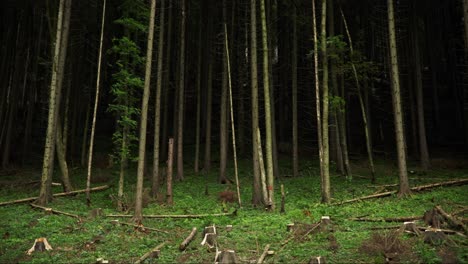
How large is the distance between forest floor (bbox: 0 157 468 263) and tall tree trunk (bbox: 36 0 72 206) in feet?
2.54

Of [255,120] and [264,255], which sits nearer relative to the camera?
[264,255]

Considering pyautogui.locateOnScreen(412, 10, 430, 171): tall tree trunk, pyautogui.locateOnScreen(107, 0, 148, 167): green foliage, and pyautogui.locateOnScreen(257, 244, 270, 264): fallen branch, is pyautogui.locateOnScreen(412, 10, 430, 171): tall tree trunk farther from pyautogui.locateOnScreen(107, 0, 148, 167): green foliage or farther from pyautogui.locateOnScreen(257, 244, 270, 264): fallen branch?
pyautogui.locateOnScreen(257, 244, 270, 264): fallen branch

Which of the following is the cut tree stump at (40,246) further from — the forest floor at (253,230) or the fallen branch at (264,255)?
the fallen branch at (264,255)

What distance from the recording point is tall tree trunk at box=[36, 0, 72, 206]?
14.0 metres

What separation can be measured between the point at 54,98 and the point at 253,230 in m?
9.86

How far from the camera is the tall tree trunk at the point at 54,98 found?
13961 mm

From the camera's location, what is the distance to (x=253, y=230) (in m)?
11.0

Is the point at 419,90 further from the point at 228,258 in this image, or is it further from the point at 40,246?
the point at 40,246

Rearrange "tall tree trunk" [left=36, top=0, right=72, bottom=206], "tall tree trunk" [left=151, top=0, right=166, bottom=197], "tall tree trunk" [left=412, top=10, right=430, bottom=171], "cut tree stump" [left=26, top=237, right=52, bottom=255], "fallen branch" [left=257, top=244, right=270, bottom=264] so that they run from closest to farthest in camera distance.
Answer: "fallen branch" [left=257, top=244, right=270, bottom=264] → "cut tree stump" [left=26, top=237, right=52, bottom=255] → "tall tree trunk" [left=36, top=0, right=72, bottom=206] → "tall tree trunk" [left=151, top=0, right=166, bottom=197] → "tall tree trunk" [left=412, top=10, right=430, bottom=171]

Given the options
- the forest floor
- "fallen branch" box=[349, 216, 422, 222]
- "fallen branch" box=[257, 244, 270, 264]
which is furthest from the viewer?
"fallen branch" box=[349, 216, 422, 222]

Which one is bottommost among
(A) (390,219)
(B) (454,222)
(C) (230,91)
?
(A) (390,219)

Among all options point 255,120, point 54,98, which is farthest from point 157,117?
point 255,120

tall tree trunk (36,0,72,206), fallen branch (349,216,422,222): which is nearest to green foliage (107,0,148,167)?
tall tree trunk (36,0,72,206)

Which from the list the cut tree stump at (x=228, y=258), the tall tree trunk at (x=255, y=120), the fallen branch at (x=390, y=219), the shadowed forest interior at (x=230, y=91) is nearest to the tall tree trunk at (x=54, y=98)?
the shadowed forest interior at (x=230, y=91)
